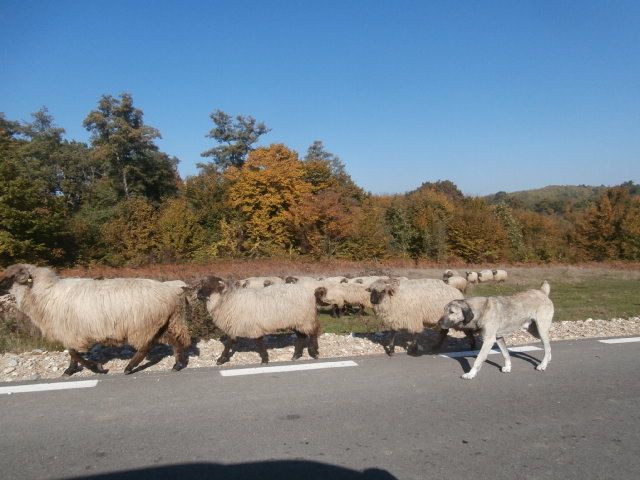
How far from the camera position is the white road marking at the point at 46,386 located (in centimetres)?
556

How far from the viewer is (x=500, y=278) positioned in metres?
29.3

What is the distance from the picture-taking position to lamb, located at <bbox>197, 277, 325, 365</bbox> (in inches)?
297

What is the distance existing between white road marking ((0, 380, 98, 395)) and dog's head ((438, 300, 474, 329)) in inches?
210

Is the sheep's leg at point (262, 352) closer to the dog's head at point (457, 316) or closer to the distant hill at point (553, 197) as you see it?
the dog's head at point (457, 316)

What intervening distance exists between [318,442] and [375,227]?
1667 inches

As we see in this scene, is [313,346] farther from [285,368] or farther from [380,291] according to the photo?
[380,291]

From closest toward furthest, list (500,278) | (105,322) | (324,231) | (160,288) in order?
(105,322) → (160,288) → (500,278) → (324,231)

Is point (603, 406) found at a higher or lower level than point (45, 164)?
lower

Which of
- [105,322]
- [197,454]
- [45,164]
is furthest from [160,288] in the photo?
[45,164]

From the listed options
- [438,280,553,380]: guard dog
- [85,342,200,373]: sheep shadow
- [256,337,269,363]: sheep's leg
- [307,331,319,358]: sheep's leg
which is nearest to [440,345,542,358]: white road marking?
[438,280,553,380]: guard dog

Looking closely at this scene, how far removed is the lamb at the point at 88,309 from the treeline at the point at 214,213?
20.5 metres

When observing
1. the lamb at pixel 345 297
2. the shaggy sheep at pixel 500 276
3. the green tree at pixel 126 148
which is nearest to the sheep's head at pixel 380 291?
the lamb at pixel 345 297

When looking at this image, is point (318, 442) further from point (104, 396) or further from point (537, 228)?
point (537, 228)

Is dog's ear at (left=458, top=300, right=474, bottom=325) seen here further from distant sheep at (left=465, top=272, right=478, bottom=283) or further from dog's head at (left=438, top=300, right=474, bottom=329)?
distant sheep at (left=465, top=272, right=478, bottom=283)
